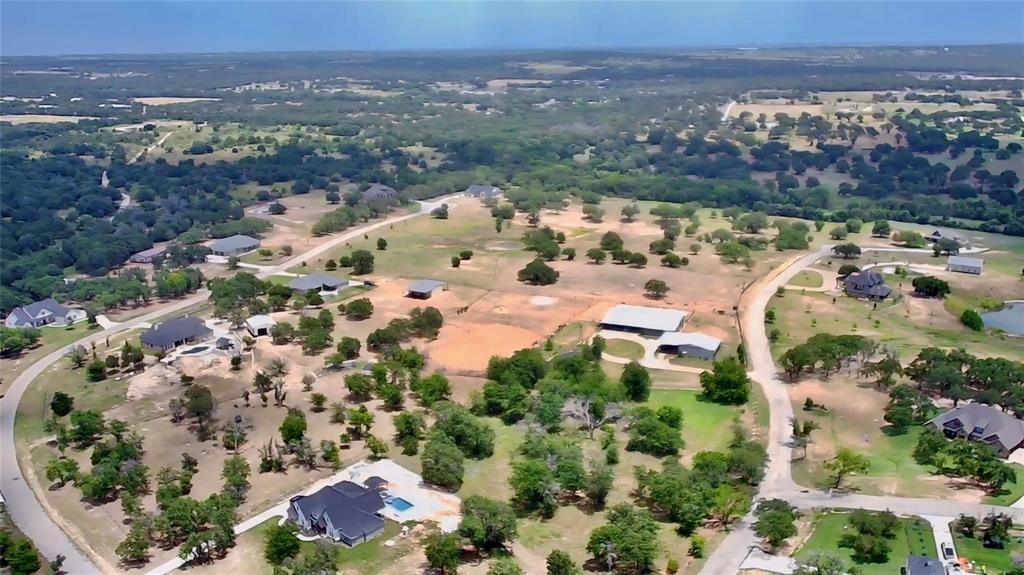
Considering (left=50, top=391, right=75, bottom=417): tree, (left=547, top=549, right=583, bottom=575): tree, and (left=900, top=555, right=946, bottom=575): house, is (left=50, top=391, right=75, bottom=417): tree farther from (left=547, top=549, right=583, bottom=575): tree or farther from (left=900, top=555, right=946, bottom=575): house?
(left=900, top=555, right=946, bottom=575): house

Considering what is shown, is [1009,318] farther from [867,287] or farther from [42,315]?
[42,315]

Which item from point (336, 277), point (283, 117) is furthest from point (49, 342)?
point (283, 117)

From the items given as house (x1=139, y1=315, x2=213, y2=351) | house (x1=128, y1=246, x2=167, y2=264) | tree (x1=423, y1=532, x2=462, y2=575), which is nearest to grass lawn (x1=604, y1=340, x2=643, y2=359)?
tree (x1=423, y1=532, x2=462, y2=575)

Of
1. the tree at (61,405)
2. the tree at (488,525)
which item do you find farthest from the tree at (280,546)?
the tree at (61,405)

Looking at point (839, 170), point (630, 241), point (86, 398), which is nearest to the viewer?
point (86, 398)

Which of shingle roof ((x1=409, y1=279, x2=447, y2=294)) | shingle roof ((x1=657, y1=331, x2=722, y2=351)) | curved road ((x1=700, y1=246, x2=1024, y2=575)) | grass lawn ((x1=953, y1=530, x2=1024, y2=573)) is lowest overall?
curved road ((x1=700, y1=246, x2=1024, y2=575))

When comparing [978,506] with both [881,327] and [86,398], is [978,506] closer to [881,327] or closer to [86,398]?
[881,327]
